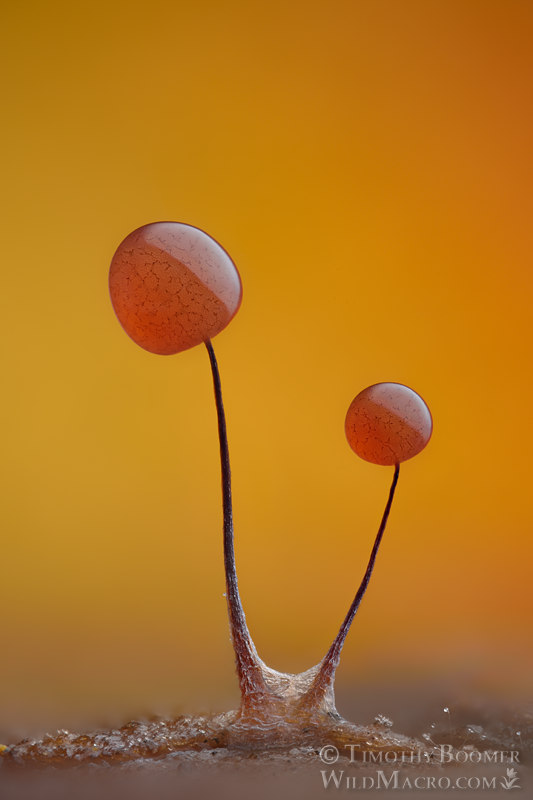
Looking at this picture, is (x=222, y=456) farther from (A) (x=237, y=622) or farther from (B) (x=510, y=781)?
(B) (x=510, y=781)

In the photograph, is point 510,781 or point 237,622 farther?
point 237,622

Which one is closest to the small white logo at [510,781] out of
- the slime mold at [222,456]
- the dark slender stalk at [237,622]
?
the slime mold at [222,456]

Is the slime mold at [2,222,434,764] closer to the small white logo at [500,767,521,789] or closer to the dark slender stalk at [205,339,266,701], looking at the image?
the dark slender stalk at [205,339,266,701]

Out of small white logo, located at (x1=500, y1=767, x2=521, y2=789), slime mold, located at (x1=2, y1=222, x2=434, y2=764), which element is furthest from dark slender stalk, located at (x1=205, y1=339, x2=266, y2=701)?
small white logo, located at (x1=500, y1=767, x2=521, y2=789)

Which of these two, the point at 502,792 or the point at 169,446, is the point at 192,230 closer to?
the point at 502,792

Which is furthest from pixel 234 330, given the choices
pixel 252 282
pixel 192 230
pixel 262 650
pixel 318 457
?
pixel 192 230

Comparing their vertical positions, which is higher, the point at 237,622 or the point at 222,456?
the point at 222,456

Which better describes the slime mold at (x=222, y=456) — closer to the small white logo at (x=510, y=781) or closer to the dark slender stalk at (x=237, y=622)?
the dark slender stalk at (x=237, y=622)

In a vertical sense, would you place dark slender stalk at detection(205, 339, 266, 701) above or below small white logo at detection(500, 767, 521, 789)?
above

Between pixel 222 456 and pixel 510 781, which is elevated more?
pixel 222 456

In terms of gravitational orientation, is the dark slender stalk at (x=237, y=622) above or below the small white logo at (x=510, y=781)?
above

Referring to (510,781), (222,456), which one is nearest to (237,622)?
(222,456)
